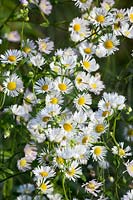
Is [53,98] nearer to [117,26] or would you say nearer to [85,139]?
[85,139]

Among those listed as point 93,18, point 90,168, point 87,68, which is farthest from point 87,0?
point 90,168

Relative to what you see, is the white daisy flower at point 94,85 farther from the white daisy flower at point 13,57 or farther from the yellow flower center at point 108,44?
the white daisy flower at point 13,57

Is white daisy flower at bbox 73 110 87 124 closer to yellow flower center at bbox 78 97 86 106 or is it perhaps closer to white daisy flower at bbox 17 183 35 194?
yellow flower center at bbox 78 97 86 106

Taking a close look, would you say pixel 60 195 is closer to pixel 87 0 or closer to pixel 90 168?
pixel 90 168

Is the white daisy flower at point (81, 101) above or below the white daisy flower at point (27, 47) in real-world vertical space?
below

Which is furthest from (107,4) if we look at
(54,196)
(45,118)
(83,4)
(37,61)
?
(54,196)

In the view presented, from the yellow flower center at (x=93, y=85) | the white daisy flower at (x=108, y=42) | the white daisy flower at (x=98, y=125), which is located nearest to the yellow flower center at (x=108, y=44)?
the white daisy flower at (x=108, y=42)
